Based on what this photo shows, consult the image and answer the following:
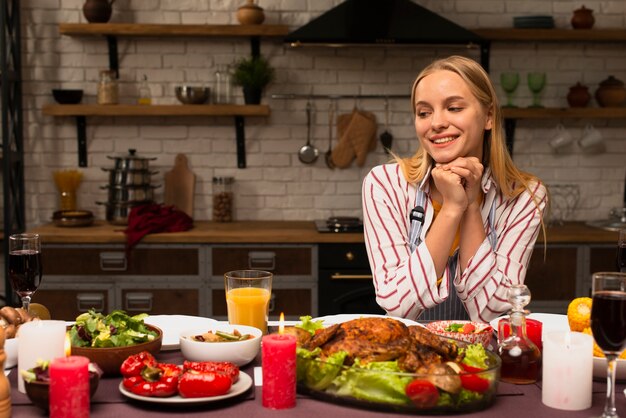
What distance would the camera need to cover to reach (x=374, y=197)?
7.84 feet

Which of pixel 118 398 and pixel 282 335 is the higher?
pixel 282 335

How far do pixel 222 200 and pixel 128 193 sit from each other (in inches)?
20.7

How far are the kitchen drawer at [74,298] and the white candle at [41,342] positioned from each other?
258cm

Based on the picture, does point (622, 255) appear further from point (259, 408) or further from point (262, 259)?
point (262, 259)

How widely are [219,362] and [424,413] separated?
0.42 m

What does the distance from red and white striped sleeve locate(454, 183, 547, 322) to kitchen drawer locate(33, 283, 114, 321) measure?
7.28ft

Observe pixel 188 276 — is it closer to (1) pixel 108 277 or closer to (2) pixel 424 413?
(1) pixel 108 277

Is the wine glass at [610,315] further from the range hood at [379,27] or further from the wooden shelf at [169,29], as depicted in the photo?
the wooden shelf at [169,29]

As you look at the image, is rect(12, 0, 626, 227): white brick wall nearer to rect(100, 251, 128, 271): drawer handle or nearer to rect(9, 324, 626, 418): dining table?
rect(100, 251, 128, 271): drawer handle

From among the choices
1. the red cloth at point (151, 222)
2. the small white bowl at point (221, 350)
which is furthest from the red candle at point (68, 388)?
the red cloth at point (151, 222)

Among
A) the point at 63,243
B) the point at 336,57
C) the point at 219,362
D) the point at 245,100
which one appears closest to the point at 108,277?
the point at 63,243

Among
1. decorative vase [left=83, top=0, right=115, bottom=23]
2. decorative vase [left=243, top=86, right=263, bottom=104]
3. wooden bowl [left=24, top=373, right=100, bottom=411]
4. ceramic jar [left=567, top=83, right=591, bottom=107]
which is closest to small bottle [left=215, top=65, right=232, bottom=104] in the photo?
decorative vase [left=243, top=86, right=263, bottom=104]

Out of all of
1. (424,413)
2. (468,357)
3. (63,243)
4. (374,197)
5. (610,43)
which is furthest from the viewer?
(610,43)

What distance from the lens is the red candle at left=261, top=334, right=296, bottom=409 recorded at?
1.41 m
